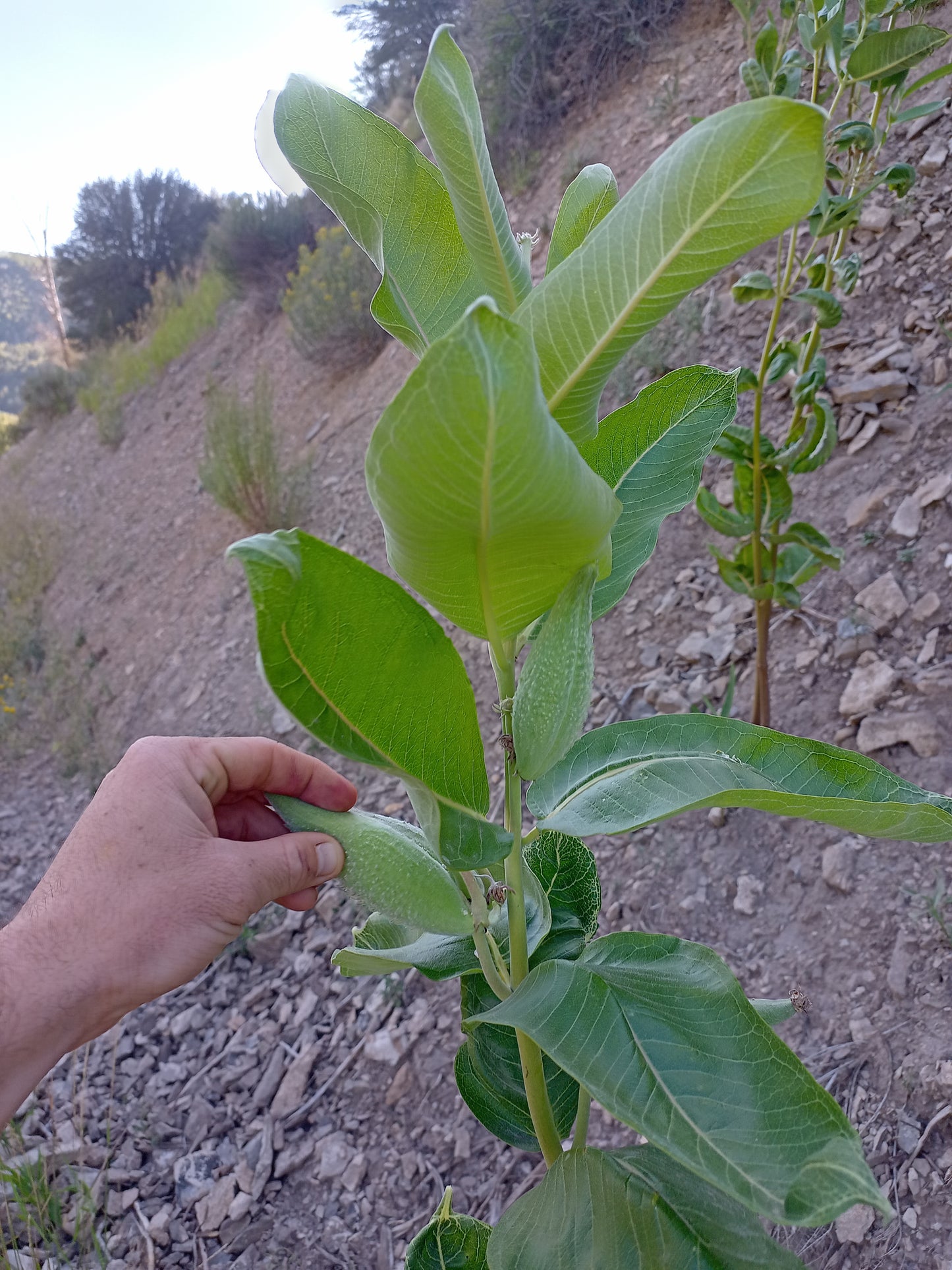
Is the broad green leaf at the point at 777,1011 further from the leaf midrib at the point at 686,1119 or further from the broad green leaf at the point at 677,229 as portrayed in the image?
the broad green leaf at the point at 677,229

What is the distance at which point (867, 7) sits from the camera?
5.55 feet

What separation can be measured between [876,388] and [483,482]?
2.60 m

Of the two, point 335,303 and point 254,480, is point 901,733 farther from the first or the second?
point 335,303

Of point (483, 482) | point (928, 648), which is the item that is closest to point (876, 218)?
point (928, 648)

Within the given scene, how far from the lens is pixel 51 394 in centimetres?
1099

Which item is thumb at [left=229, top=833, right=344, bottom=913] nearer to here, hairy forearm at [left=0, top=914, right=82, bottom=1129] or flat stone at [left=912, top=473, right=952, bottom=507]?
hairy forearm at [left=0, top=914, right=82, bottom=1129]

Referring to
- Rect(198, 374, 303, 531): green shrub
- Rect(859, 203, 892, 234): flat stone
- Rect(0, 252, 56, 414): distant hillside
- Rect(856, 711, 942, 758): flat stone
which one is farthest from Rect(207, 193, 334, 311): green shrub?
Rect(0, 252, 56, 414): distant hillside

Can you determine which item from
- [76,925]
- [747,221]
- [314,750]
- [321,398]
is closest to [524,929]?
[76,925]

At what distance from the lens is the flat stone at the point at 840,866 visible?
1.87m

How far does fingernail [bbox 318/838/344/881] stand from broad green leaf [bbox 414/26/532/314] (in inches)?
24.2

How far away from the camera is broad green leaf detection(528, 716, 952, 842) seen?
29.0 inches

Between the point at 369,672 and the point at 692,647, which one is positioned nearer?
the point at 369,672

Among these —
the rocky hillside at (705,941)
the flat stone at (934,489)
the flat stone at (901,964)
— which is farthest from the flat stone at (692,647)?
the flat stone at (901,964)

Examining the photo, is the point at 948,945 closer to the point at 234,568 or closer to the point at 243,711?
the point at 243,711
